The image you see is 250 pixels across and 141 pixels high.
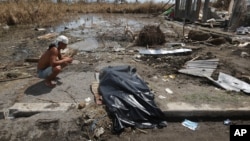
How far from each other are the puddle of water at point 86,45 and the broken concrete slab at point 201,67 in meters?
3.74

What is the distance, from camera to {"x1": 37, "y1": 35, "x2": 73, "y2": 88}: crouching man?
4.50 metres

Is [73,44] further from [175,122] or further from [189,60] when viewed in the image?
[175,122]

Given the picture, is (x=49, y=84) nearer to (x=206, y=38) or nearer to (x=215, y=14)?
(x=206, y=38)

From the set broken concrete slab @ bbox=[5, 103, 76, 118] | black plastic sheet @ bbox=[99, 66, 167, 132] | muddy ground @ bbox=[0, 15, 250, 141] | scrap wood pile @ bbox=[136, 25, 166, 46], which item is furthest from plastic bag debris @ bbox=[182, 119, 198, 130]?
scrap wood pile @ bbox=[136, 25, 166, 46]

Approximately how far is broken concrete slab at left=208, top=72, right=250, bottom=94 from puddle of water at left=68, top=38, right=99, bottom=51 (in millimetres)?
4644

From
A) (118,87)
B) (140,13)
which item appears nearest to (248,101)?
(118,87)

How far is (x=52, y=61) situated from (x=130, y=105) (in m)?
1.90

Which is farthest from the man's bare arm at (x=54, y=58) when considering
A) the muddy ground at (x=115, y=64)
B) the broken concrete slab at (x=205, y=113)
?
the broken concrete slab at (x=205, y=113)

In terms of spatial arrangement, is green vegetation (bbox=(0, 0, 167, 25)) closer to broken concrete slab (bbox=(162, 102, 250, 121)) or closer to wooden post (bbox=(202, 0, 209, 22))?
wooden post (bbox=(202, 0, 209, 22))

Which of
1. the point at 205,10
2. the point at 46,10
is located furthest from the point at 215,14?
the point at 46,10

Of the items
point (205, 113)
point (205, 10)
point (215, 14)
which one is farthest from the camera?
point (215, 14)

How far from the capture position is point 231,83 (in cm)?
493

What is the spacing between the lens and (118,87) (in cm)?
411

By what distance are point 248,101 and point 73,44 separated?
6.52 meters
